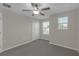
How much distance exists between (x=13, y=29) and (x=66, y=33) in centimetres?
336

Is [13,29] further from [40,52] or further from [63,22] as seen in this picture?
[63,22]

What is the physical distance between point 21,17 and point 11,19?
105cm

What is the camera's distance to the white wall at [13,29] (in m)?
3.77

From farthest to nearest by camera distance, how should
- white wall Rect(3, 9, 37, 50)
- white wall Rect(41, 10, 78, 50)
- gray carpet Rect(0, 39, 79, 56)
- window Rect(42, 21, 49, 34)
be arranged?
1. window Rect(42, 21, 49, 34)
2. white wall Rect(41, 10, 78, 50)
3. white wall Rect(3, 9, 37, 50)
4. gray carpet Rect(0, 39, 79, 56)

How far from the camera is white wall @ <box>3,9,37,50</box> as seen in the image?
3774mm

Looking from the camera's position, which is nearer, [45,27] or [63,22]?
[63,22]

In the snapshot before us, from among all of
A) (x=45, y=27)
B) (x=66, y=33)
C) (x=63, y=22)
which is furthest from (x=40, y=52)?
(x=45, y=27)

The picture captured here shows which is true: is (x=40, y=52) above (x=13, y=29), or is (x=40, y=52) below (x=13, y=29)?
below

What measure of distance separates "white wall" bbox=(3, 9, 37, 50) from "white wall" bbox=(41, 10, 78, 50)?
217 centimetres

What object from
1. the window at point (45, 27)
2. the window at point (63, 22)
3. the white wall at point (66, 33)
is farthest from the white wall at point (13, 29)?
the window at point (63, 22)

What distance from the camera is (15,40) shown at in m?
4.53

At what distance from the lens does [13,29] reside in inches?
173

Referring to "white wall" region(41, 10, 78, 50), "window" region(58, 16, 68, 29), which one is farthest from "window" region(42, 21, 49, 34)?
"window" region(58, 16, 68, 29)

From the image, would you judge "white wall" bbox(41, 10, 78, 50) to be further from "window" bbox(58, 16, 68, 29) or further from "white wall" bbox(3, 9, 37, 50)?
"white wall" bbox(3, 9, 37, 50)
